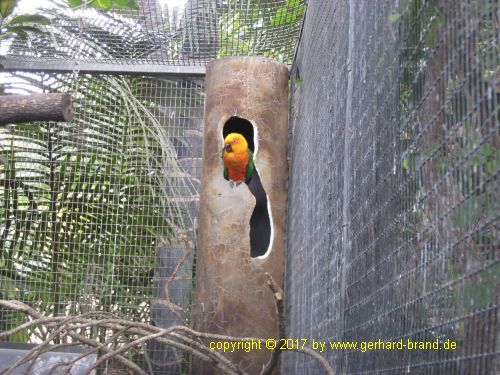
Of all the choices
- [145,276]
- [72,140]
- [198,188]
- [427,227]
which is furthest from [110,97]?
[427,227]

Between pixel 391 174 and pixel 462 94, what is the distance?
1.17ft

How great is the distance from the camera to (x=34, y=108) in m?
2.14

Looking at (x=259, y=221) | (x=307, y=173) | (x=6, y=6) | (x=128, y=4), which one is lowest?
(x=259, y=221)

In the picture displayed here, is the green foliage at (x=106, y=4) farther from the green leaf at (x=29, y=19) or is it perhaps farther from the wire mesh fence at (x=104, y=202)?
the wire mesh fence at (x=104, y=202)

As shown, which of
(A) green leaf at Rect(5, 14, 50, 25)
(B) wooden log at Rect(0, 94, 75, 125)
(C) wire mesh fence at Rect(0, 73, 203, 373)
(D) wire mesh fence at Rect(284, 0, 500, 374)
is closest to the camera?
(D) wire mesh fence at Rect(284, 0, 500, 374)

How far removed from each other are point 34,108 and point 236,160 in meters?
1.14

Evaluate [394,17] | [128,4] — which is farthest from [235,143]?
[394,17]

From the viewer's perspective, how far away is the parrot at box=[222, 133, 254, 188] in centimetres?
305

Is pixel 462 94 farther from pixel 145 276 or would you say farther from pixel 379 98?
pixel 145 276

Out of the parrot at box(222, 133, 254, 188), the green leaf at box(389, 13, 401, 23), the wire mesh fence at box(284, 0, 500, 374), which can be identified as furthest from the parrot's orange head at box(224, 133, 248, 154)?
the green leaf at box(389, 13, 401, 23)

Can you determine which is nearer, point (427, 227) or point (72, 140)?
point (427, 227)

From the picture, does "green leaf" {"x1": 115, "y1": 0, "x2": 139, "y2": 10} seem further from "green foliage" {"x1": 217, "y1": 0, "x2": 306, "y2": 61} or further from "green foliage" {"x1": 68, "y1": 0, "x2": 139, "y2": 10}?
"green foliage" {"x1": 217, "y1": 0, "x2": 306, "y2": 61}

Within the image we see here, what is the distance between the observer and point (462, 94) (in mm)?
856

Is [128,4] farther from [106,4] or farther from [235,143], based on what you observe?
[235,143]
